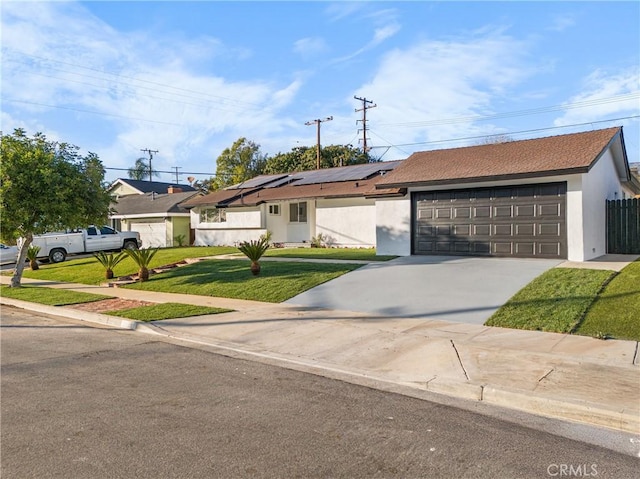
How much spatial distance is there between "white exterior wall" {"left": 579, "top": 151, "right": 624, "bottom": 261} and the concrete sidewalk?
302 inches

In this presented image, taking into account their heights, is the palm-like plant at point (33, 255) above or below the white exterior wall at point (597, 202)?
below

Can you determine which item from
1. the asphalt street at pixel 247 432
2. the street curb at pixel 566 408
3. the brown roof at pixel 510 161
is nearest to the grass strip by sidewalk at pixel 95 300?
the asphalt street at pixel 247 432

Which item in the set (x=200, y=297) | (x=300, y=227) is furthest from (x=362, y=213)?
(x=200, y=297)

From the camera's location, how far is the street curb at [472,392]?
4789 mm

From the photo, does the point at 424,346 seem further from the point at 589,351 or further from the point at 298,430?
the point at 298,430

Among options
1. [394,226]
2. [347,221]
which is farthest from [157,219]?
[394,226]

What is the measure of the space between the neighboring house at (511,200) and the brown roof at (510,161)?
0.03 m

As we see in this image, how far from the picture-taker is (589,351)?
6.97m

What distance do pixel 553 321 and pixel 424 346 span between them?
2.67m

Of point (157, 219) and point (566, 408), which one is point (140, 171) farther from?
point (566, 408)

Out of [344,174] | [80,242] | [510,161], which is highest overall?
[344,174]

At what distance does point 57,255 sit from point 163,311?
55.3 feet

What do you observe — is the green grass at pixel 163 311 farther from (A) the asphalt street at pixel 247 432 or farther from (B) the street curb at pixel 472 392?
Answer: (A) the asphalt street at pixel 247 432

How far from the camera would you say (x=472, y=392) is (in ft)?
18.5
